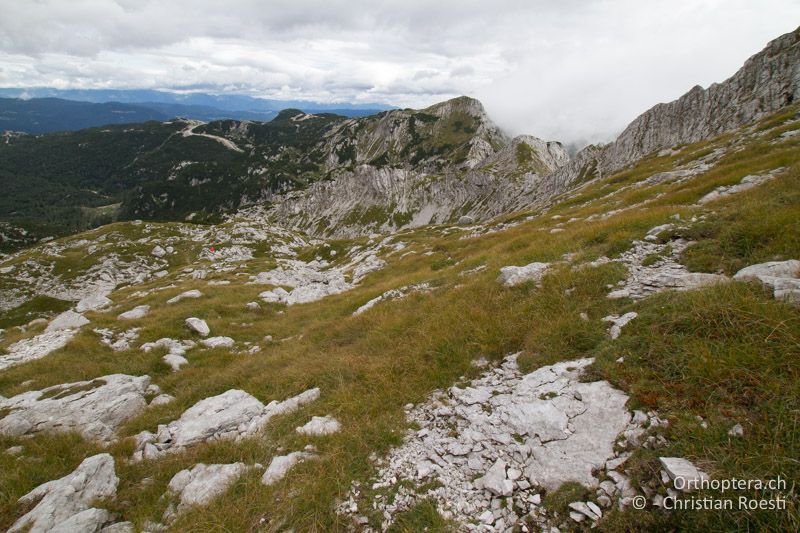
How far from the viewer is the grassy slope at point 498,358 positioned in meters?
4.72

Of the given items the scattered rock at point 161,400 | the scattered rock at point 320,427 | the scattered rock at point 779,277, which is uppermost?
the scattered rock at point 779,277

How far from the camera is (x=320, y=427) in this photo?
7.92 m

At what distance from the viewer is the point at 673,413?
5.11 metres

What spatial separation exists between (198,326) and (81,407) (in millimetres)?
8827

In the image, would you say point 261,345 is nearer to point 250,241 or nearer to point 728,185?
point 728,185

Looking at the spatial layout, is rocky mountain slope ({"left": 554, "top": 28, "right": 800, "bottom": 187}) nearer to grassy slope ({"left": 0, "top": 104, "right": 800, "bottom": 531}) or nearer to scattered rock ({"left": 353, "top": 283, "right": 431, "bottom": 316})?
grassy slope ({"left": 0, "top": 104, "right": 800, "bottom": 531})

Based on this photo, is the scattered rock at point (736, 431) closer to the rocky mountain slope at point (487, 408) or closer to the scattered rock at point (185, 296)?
the rocky mountain slope at point (487, 408)

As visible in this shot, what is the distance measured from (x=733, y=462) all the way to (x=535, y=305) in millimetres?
Result: 6290

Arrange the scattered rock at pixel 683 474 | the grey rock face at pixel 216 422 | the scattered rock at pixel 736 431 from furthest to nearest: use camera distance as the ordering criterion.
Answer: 1. the grey rock face at pixel 216 422
2. the scattered rock at pixel 736 431
3. the scattered rock at pixel 683 474

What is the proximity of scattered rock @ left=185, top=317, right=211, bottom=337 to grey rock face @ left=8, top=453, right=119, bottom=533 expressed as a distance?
12.3m

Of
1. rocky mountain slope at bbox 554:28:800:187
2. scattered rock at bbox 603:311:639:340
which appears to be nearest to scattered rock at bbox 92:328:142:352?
scattered rock at bbox 603:311:639:340

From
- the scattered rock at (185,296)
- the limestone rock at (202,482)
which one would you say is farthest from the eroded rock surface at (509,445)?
the scattered rock at (185,296)

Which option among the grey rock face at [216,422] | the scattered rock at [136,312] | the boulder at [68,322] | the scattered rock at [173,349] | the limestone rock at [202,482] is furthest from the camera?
the scattered rock at [136,312]

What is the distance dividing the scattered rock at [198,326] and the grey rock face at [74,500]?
40.3 ft
